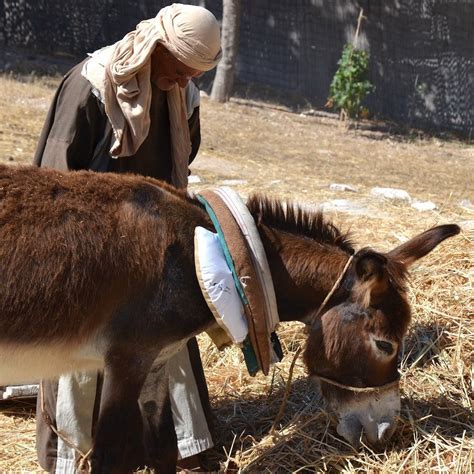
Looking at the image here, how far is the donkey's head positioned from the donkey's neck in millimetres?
64

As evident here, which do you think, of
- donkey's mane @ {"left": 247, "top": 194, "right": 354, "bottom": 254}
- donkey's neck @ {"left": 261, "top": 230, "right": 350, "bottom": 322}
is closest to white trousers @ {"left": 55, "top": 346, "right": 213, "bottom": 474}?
donkey's neck @ {"left": 261, "top": 230, "right": 350, "bottom": 322}

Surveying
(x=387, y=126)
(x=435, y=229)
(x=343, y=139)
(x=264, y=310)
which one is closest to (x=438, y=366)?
(x=435, y=229)

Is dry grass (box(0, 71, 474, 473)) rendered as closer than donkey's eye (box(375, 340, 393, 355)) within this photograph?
No

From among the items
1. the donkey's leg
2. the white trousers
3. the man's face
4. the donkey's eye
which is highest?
the man's face

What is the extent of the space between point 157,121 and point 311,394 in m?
1.67

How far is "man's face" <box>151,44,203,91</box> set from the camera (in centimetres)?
392

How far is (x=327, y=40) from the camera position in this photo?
58.0ft

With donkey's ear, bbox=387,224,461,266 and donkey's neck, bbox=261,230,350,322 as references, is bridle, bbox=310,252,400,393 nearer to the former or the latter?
donkey's neck, bbox=261,230,350,322

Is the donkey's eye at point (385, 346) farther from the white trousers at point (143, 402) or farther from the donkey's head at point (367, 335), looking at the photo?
the white trousers at point (143, 402)

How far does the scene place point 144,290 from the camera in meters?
3.53

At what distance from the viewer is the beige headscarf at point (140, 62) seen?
3814 mm

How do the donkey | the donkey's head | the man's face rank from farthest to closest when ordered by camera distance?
1. the man's face
2. the donkey's head
3. the donkey

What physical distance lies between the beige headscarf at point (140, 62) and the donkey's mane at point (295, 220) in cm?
63

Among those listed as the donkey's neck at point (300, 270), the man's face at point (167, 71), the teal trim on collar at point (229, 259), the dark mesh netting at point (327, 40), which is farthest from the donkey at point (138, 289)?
the dark mesh netting at point (327, 40)
